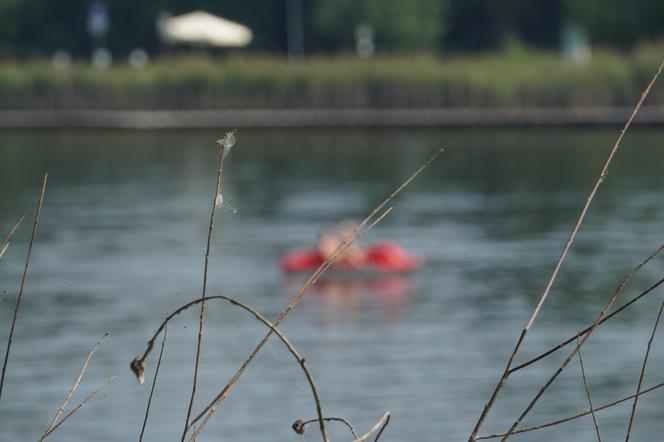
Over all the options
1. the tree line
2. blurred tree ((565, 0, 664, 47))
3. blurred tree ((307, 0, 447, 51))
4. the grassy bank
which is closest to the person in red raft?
the grassy bank

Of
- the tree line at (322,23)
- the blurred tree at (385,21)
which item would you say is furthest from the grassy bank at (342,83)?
the tree line at (322,23)

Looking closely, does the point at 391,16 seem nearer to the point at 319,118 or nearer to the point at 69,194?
the point at 319,118

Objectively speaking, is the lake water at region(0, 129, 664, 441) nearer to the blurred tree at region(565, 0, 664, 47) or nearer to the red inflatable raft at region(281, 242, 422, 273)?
the red inflatable raft at region(281, 242, 422, 273)

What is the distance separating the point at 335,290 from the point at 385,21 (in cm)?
3642

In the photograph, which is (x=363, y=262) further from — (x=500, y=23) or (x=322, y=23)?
(x=500, y=23)

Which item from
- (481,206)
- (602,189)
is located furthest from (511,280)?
(602,189)

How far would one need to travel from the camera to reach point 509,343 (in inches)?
544

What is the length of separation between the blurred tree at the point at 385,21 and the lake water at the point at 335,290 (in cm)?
1713

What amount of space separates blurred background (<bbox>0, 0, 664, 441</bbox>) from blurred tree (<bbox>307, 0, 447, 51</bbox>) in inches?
2.5

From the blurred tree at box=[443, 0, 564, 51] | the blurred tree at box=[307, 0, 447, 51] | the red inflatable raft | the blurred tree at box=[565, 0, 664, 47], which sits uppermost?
the red inflatable raft

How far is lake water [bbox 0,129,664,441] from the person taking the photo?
1123 centimetres

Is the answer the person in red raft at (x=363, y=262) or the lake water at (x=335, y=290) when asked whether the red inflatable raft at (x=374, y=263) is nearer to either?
the person in red raft at (x=363, y=262)

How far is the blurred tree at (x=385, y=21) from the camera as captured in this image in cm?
5328

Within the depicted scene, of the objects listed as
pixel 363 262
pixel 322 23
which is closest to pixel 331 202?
pixel 363 262
